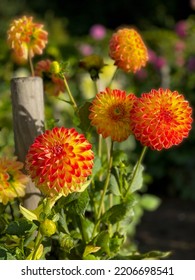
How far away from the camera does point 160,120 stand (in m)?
1.39

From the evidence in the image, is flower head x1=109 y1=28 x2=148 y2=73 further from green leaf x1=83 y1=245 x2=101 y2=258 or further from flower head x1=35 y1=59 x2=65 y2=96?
green leaf x1=83 y1=245 x2=101 y2=258

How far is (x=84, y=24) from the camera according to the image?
1476 cm

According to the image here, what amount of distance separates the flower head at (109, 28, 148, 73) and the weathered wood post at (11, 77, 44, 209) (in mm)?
212

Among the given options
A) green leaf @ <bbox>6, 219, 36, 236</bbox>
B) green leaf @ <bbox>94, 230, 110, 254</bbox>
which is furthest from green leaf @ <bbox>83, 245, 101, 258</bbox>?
green leaf @ <bbox>6, 219, 36, 236</bbox>

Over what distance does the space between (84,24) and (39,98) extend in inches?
524

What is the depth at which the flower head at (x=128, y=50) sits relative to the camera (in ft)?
5.48

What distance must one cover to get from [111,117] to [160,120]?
0.13 metres

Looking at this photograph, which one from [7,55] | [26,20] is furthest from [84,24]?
[26,20]

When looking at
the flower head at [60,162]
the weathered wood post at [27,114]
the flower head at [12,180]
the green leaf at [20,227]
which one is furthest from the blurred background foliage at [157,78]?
the flower head at [60,162]

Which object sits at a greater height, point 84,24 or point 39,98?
point 84,24

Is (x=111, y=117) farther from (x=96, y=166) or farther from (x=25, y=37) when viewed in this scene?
(x=25, y=37)

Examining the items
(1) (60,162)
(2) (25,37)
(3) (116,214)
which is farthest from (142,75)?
(1) (60,162)

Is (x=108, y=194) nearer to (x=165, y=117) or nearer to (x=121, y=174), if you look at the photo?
(x=121, y=174)
